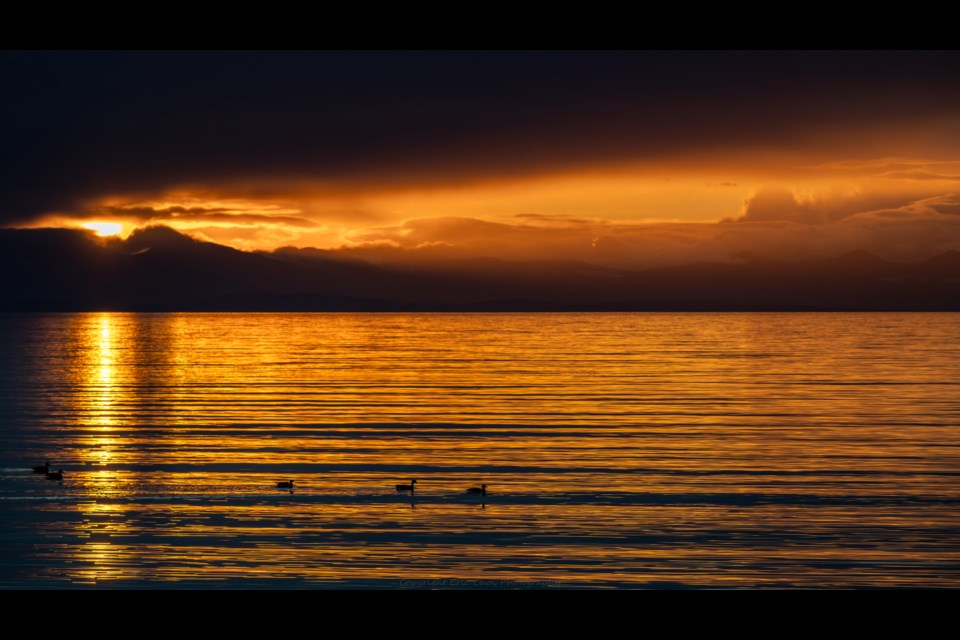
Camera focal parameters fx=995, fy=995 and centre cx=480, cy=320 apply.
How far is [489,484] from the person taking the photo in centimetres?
2014

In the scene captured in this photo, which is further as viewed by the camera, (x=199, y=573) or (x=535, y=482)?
(x=535, y=482)

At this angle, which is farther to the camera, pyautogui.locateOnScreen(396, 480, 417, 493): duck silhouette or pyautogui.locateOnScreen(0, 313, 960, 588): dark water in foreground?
pyautogui.locateOnScreen(396, 480, 417, 493): duck silhouette

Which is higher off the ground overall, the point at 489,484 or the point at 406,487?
the point at 406,487

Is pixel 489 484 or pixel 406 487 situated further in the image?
pixel 489 484

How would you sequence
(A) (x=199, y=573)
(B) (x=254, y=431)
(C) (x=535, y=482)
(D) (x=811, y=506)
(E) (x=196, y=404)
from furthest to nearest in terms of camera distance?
1. (E) (x=196, y=404)
2. (B) (x=254, y=431)
3. (C) (x=535, y=482)
4. (D) (x=811, y=506)
5. (A) (x=199, y=573)

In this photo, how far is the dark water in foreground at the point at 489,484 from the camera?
13.5m

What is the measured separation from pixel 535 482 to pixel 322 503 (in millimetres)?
4621

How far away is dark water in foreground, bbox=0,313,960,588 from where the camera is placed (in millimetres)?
13508

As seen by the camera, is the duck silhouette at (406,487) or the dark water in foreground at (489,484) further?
the duck silhouette at (406,487)

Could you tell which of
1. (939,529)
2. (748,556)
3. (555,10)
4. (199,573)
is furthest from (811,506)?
(555,10)
